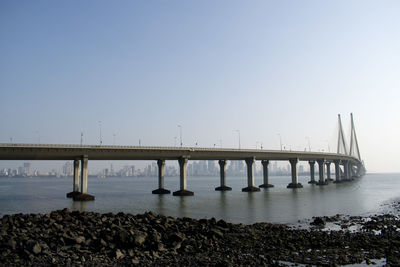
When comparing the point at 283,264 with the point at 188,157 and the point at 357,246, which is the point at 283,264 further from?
the point at 188,157

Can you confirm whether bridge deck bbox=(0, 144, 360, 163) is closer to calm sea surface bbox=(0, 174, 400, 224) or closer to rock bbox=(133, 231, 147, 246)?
calm sea surface bbox=(0, 174, 400, 224)

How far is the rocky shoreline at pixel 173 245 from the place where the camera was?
20.0 metres

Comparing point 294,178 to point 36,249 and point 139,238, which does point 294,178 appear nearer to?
point 139,238

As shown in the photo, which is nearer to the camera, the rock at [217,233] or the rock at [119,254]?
the rock at [119,254]

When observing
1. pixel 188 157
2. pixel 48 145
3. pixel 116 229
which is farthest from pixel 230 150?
pixel 116 229

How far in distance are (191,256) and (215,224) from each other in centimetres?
920

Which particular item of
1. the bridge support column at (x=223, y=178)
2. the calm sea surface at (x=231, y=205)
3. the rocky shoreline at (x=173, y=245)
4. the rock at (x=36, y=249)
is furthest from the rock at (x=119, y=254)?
the bridge support column at (x=223, y=178)

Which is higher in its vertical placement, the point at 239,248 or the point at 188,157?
the point at 188,157

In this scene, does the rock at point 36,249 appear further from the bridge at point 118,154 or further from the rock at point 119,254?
the bridge at point 118,154

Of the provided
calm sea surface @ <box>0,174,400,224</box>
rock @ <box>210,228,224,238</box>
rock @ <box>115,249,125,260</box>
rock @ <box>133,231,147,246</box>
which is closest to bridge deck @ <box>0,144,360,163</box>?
calm sea surface @ <box>0,174,400,224</box>

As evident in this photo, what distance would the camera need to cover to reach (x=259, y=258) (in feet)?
67.8

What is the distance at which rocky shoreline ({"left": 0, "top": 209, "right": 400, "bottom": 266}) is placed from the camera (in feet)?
65.6

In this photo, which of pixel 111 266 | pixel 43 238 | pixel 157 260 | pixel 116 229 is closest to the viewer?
pixel 111 266

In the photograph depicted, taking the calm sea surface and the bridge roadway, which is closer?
the calm sea surface
